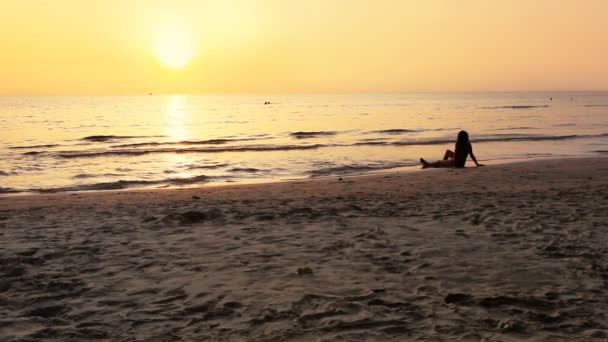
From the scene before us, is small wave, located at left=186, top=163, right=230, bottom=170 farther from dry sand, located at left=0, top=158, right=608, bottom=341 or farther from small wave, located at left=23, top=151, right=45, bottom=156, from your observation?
small wave, located at left=23, top=151, right=45, bottom=156

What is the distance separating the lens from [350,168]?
20.7 meters

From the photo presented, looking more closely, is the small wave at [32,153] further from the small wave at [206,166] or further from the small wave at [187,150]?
the small wave at [206,166]

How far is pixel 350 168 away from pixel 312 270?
14.9m

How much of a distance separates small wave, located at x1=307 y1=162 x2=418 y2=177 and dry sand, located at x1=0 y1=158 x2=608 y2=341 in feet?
27.8

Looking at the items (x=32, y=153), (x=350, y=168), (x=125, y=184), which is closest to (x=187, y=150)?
(x=32, y=153)

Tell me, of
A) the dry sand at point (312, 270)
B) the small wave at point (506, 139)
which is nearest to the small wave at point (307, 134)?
the small wave at point (506, 139)

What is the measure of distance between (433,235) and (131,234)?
4.63m

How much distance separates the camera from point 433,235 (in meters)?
7.47

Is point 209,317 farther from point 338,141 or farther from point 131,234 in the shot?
point 338,141

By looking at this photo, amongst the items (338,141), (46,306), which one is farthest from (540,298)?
(338,141)

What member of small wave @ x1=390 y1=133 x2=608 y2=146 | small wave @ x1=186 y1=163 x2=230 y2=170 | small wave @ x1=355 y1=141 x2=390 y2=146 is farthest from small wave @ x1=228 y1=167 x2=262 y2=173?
small wave @ x1=390 y1=133 x2=608 y2=146

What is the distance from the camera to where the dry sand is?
14.4 feet

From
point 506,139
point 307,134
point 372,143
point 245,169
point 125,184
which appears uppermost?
point 307,134

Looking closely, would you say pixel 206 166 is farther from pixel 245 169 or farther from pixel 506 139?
pixel 506 139
